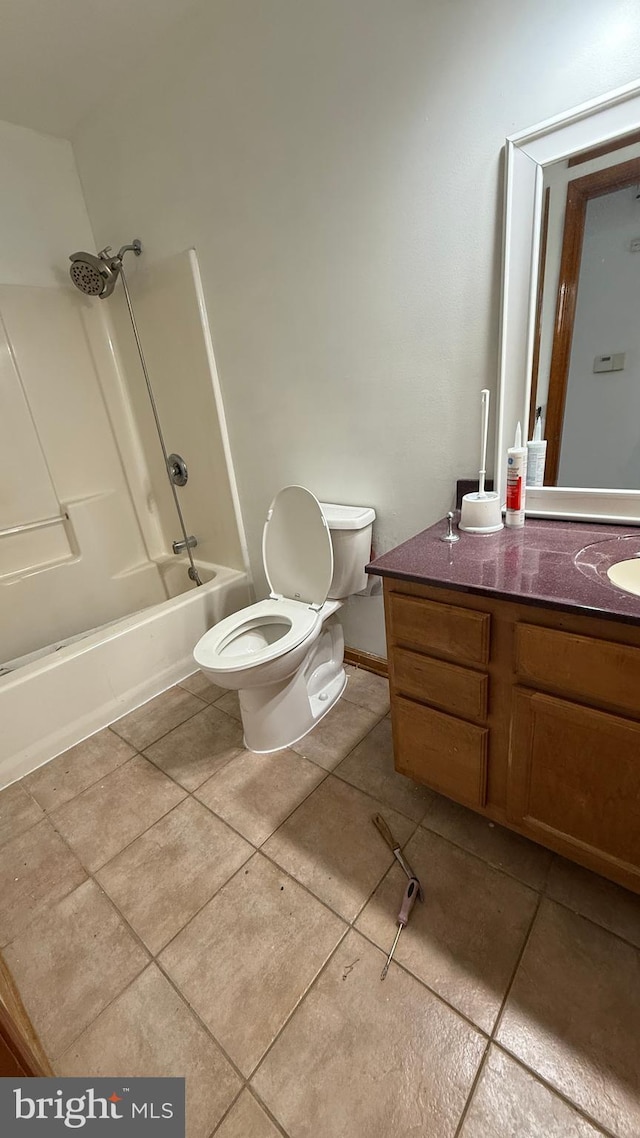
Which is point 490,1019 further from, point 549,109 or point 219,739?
point 549,109

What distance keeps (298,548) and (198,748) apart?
85cm

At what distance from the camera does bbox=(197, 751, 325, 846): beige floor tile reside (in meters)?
1.35

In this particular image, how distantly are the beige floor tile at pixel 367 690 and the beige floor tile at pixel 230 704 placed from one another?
1.51 feet

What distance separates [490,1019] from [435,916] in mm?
202

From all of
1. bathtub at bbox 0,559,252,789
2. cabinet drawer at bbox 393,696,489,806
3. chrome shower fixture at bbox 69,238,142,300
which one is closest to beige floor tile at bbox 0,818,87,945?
bathtub at bbox 0,559,252,789

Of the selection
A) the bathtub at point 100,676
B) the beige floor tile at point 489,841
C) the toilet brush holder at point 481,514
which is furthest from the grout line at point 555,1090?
the bathtub at point 100,676

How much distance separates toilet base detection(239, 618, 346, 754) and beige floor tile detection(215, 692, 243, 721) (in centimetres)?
22

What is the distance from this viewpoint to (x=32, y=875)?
1268 millimetres

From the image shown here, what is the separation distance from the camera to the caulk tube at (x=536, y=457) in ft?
4.08

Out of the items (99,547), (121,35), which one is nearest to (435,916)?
(99,547)

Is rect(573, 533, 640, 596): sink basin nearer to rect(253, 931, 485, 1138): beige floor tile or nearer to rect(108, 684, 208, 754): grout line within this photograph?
rect(253, 931, 485, 1138): beige floor tile

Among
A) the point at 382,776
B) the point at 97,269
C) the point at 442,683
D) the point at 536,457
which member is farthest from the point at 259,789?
the point at 97,269

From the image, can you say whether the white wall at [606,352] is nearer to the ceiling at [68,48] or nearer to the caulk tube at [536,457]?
the caulk tube at [536,457]

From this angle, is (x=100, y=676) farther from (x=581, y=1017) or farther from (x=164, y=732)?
(x=581, y=1017)
